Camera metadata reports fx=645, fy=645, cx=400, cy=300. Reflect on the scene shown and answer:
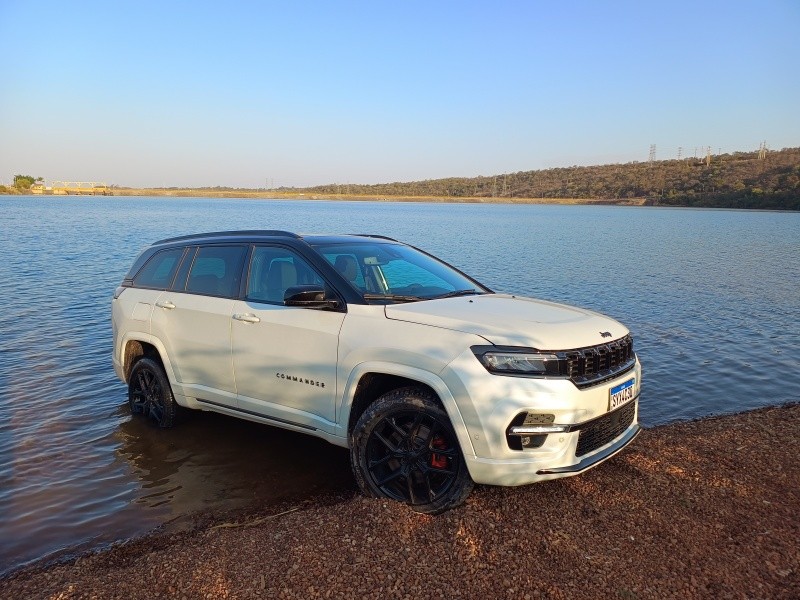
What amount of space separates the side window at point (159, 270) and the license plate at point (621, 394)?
4132mm

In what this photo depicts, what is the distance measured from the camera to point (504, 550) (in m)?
3.57

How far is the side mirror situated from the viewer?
15.2ft

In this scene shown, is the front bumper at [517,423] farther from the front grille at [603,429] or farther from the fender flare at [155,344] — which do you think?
the fender flare at [155,344]

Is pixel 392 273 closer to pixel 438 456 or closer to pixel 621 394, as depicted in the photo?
pixel 438 456

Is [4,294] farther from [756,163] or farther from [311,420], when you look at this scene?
[756,163]

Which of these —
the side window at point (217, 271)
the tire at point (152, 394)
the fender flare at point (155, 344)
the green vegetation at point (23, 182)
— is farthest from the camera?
the green vegetation at point (23, 182)

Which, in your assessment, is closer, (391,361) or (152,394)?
(391,361)

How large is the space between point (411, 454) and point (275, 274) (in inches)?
78.5

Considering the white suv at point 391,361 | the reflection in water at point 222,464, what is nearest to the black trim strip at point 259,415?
the white suv at point 391,361

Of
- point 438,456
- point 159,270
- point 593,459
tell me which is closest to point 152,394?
point 159,270

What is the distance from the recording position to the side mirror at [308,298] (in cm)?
464

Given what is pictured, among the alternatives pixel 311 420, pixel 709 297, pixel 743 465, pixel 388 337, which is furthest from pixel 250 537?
pixel 709 297

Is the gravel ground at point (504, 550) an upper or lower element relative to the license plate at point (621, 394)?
lower

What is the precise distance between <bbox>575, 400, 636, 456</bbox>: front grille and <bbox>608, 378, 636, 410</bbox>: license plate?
5 cm
